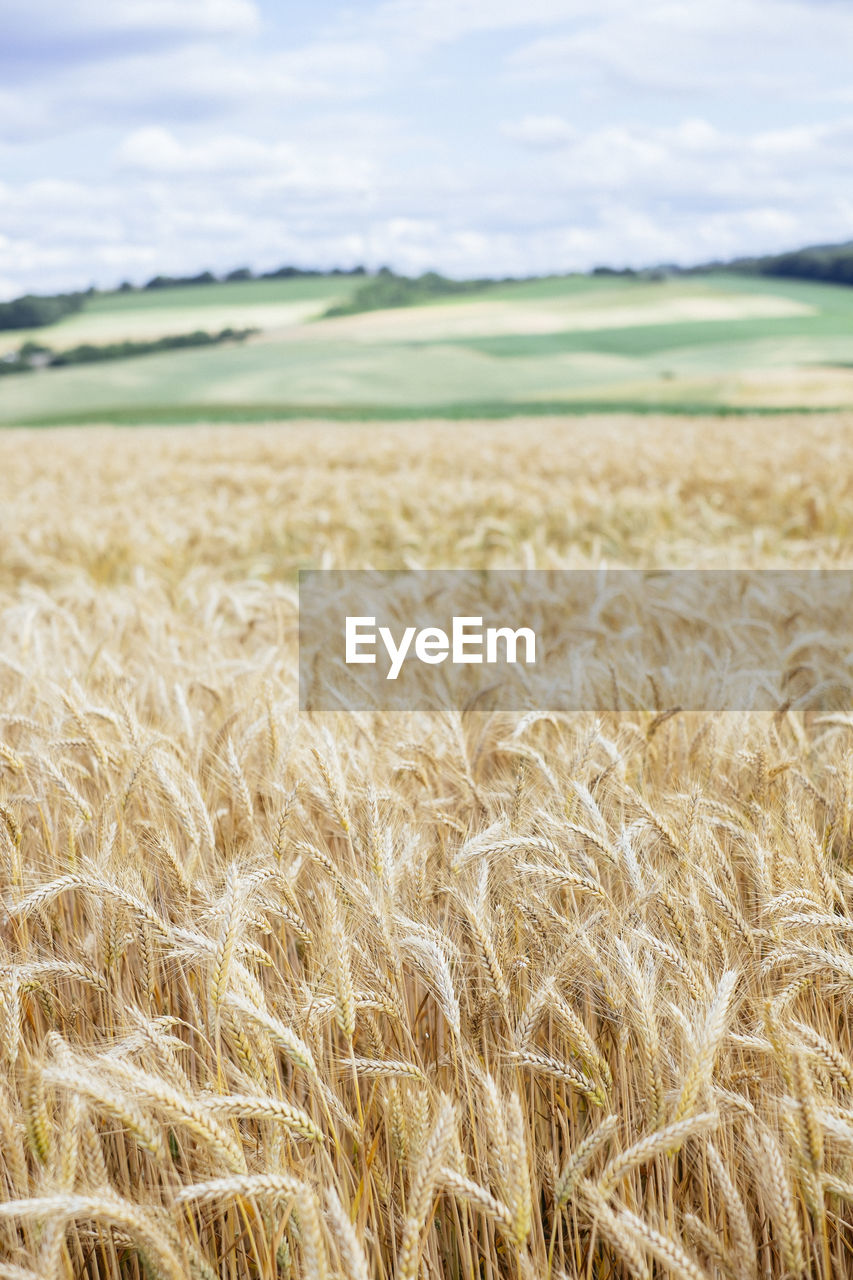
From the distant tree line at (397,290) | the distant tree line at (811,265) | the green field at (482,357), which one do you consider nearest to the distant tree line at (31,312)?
the green field at (482,357)

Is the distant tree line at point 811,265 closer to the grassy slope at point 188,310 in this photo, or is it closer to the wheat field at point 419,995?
the grassy slope at point 188,310

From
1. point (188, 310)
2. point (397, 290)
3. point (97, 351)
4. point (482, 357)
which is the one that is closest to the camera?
point (482, 357)

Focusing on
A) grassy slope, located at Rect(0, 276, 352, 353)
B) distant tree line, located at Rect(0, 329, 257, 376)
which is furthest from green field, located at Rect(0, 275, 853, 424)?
distant tree line, located at Rect(0, 329, 257, 376)

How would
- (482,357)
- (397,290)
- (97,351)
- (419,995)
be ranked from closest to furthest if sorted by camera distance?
(419,995) < (482,357) < (97,351) < (397,290)

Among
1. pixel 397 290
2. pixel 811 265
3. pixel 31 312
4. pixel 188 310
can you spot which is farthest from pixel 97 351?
pixel 811 265

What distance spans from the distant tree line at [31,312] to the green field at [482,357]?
239 cm

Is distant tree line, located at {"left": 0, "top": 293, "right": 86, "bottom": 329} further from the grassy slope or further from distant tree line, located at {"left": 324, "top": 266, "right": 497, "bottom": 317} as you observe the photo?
distant tree line, located at {"left": 324, "top": 266, "right": 497, "bottom": 317}

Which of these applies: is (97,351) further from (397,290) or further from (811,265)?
(811,265)

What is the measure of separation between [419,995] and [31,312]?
83.7 metres

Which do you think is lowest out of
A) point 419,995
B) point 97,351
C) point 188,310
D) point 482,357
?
point 419,995

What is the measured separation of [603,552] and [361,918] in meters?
5.28

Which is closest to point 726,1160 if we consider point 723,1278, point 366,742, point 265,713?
point 723,1278

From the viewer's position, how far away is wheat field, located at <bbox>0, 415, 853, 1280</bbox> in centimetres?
111

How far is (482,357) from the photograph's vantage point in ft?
167
